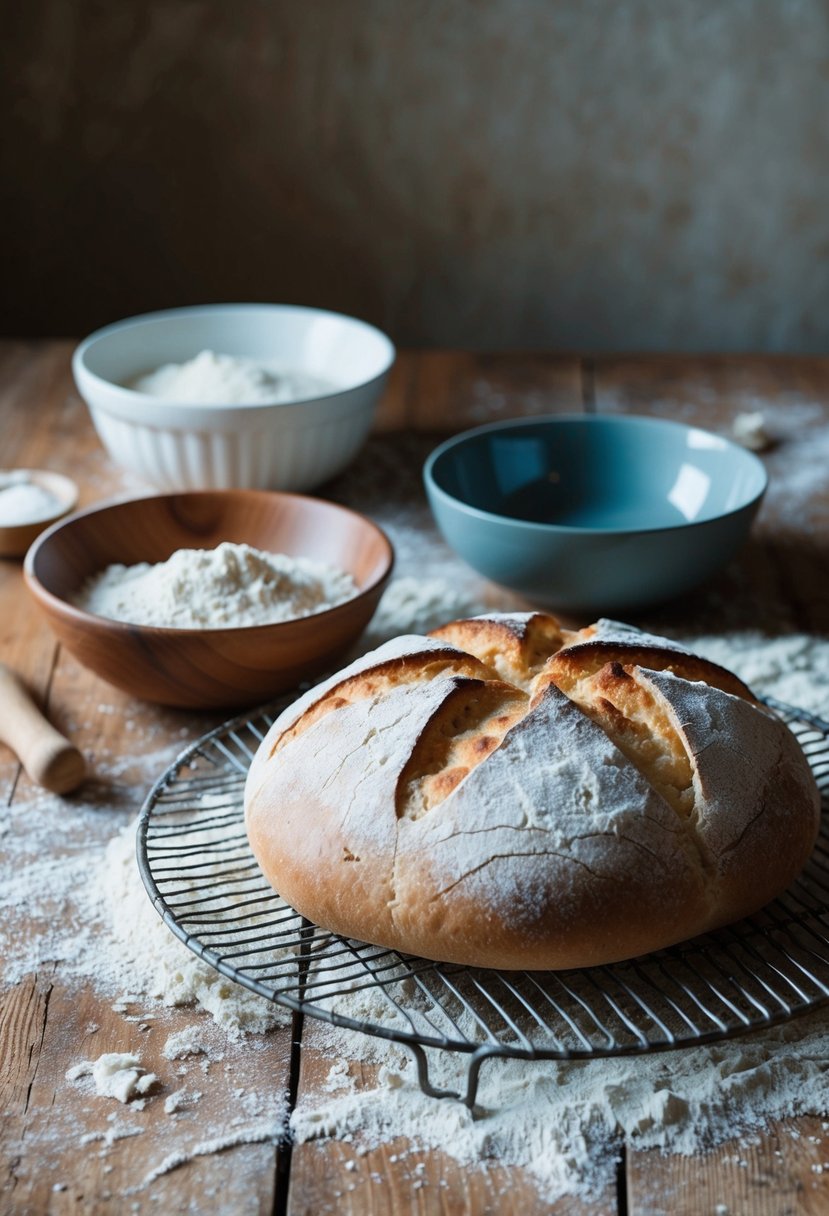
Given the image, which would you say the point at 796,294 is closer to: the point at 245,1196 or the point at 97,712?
the point at 97,712

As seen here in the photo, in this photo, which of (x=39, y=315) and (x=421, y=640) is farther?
(x=39, y=315)

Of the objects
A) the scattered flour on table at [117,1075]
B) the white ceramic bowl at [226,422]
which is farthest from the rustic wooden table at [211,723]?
the white ceramic bowl at [226,422]

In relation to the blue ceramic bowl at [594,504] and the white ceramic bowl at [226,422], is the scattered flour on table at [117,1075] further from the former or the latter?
the white ceramic bowl at [226,422]

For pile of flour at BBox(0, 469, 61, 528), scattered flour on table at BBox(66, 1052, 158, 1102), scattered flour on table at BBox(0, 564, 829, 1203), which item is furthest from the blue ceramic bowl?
scattered flour on table at BBox(66, 1052, 158, 1102)

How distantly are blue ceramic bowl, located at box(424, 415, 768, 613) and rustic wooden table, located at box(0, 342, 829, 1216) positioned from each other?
0.30 ft

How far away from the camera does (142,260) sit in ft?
10.3

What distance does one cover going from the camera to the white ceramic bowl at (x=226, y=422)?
1.64 meters

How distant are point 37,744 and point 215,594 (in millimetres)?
227

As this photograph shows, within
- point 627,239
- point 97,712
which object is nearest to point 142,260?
point 627,239

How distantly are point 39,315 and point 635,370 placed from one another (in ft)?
5.42

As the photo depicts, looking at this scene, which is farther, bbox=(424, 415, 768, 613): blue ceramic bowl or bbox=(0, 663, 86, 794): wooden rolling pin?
bbox=(424, 415, 768, 613): blue ceramic bowl

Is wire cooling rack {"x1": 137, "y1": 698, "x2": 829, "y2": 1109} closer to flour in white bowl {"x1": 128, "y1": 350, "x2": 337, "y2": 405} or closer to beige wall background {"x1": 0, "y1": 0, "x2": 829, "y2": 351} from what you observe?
flour in white bowl {"x1": 128, "y1": 350, "x2": 337, "y2": 405}

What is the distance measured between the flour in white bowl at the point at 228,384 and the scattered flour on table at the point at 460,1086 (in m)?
0.89

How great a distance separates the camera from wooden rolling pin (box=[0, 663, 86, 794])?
113 cm
